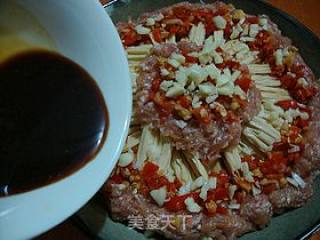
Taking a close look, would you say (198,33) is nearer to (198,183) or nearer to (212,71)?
(212,71)

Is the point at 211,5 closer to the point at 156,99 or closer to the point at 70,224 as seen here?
the point at 156,99

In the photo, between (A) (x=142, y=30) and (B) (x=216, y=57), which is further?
(A) (x=142, y=30)

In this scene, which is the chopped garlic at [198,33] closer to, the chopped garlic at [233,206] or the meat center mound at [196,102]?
the meat center mound at [196,102]

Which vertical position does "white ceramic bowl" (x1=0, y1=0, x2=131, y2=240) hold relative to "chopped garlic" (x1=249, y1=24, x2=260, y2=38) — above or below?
above

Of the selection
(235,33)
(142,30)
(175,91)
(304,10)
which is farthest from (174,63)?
(304,10)

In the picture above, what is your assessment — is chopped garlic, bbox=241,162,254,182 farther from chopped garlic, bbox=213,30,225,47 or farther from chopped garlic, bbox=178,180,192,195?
chopped garlic, bbox=213,30,225,47

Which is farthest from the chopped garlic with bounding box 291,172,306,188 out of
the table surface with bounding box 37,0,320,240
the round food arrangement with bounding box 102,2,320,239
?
the table surface with bounding box 37,0,320,240

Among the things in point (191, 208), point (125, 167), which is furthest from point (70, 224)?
point (191, 208)

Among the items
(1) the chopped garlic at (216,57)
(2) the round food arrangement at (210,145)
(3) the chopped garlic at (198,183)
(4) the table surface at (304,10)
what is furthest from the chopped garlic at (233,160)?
(4) the table surface at (304,10)
